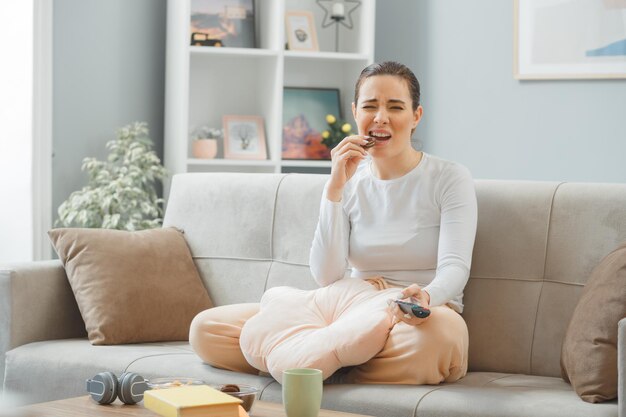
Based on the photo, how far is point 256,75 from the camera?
473 centimetres

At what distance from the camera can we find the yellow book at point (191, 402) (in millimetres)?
1639

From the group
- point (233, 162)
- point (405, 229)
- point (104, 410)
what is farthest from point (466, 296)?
point (233, 162)

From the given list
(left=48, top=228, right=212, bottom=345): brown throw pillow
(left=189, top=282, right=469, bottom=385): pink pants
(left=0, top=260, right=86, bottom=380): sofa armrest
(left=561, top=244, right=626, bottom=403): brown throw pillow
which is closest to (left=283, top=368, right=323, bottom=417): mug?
(left=189, top=282, right=469, bottom=385): pink pants

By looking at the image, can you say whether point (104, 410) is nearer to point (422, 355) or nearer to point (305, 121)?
point (422, 355)

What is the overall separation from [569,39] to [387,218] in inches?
78.4

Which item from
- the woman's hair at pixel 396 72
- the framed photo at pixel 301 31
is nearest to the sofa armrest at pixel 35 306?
the woman's hair at pixel 396 72

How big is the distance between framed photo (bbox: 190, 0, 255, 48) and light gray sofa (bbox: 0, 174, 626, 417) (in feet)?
4.91

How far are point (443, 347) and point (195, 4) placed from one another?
8.48 feet

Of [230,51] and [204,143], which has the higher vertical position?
[230,51]

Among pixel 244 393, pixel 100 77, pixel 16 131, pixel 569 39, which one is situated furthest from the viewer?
pixel 100 77

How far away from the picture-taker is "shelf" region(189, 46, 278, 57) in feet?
14.2

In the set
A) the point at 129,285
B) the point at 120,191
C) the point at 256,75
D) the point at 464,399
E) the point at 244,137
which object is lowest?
the point at 464,399

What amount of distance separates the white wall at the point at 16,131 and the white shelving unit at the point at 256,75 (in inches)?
27.3

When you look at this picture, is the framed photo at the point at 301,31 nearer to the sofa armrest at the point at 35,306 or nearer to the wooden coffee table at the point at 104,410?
the sofa armrest at the point at 35,306
